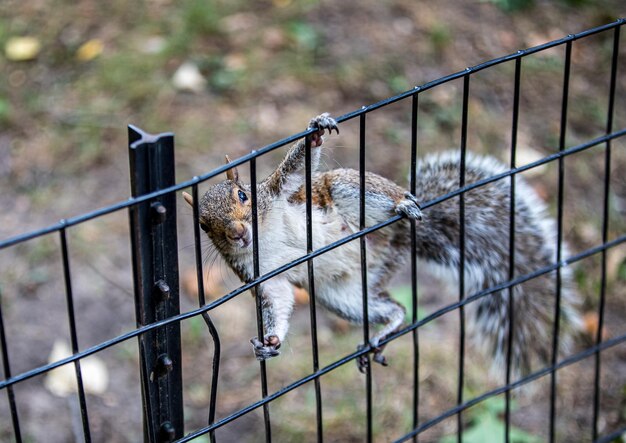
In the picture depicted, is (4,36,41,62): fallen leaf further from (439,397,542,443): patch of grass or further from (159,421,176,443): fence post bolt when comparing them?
(159,421,176,443): fence post bolt

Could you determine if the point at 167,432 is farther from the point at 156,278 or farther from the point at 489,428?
the point at 489,428

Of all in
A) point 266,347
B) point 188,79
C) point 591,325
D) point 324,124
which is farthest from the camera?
point 188,79

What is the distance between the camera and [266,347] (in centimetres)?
121

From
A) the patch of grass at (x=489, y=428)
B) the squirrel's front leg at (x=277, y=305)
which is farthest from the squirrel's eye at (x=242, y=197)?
the patch of grass at (x=489, y=428)

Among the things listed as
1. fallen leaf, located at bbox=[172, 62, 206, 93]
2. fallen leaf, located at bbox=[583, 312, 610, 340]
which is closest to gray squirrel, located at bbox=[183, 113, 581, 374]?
fallen leaf, located at bbox=[583, 312, 610, 340]

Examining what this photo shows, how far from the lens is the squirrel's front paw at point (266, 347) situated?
3.91 ft

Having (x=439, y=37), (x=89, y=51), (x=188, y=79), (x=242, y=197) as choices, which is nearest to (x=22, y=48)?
(x=89, y=51)

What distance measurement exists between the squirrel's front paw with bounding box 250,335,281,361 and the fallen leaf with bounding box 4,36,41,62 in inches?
78.3

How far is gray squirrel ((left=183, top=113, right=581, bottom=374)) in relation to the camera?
1.32 m

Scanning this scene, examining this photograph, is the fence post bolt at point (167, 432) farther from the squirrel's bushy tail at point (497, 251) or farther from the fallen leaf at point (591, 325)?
the fallen leaf at point (591, 325)

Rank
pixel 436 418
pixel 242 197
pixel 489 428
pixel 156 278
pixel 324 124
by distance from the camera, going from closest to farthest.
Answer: pixel 156 278 < pixel 324 124 < pixel 242 197 < pixel 436 418 < pixel 489 428

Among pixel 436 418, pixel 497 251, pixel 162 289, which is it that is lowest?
pixel 436 418

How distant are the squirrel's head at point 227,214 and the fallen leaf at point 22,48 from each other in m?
1.79

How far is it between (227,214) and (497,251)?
511 millimetres
